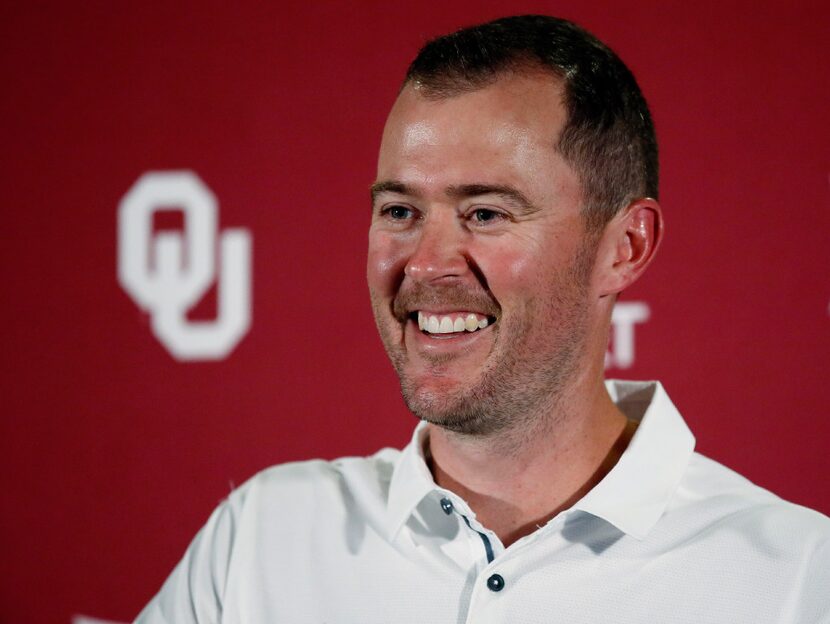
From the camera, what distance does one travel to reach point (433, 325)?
1.09 meters

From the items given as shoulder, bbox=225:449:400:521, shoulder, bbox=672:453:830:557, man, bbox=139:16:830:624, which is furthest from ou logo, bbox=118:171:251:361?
shoulder, bbox=672:453:830:557

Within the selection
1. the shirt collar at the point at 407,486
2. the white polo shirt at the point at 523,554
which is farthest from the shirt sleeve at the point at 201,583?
the shirt collar at the point at 407,486

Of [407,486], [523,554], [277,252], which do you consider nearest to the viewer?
[523,554]

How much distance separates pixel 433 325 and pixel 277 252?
78 centimetres

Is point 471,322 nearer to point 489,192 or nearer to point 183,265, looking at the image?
point 489,192

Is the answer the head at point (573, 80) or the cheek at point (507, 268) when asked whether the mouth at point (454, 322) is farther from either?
the head at point (573, 80)

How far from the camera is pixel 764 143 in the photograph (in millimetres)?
1540

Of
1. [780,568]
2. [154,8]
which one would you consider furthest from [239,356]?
[780,568]

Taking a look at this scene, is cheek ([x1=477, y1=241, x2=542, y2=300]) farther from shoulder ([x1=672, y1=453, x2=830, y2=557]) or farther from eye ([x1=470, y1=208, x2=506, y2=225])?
shoulder ([x1=672, y1=453, x2=830, y2=557])

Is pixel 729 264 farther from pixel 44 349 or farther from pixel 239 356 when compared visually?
pixel 44 349

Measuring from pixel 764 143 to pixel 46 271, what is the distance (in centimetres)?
133

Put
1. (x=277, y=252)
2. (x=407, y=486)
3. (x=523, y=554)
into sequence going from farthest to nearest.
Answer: (x=277, y=252) < (x=407, y=486) < (x=523, y=554)

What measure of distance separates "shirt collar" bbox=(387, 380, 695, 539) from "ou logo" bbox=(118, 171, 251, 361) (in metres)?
0.70

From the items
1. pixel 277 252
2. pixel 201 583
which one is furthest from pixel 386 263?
pixel 277 252
